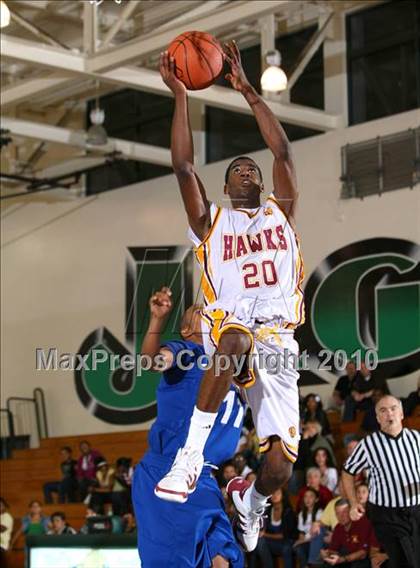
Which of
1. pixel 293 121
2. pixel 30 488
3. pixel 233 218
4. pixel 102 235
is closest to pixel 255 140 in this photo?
pixel 293 121

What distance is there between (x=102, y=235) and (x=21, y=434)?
13.8 feet

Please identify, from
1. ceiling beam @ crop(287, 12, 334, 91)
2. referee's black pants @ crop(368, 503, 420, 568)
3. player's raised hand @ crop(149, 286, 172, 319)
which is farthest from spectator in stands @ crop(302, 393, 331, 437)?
player's raised hand @ crop(149, 286, 172, 319)

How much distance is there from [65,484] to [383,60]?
8.23 metres

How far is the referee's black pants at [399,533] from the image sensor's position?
8.64 meters

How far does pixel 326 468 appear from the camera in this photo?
1316 cm

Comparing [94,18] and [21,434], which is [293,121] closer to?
[94,18]

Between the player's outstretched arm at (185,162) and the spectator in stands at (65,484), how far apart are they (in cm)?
1226

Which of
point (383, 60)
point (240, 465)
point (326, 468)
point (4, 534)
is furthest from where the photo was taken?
point (4, 534)

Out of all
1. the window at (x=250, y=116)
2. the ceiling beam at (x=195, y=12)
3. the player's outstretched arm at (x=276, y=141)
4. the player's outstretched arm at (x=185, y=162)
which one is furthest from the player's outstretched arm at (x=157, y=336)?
the window at (x=250, y=116)

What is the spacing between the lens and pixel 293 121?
16297 mm

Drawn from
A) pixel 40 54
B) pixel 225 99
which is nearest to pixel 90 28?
pixel 40 54

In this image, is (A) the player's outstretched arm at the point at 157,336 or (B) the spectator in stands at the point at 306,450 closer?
(A) the player's outstretched arm at the point at 157,336

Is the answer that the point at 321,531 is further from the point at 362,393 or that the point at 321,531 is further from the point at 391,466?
the point at 362,393

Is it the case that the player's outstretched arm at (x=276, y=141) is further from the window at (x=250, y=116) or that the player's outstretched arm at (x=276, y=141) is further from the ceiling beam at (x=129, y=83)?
the window at (x=250, y=116)
